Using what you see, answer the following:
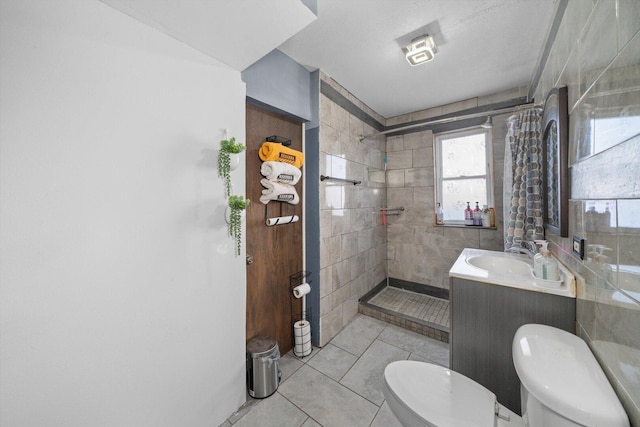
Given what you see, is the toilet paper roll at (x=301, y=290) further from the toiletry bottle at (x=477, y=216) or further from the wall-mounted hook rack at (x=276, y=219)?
the toiletry bottle at (x=477, y=216)

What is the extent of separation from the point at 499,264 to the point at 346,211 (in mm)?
1359

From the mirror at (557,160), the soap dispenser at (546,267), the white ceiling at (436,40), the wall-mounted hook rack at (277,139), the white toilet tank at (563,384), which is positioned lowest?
the white toilet tank at (563,384)

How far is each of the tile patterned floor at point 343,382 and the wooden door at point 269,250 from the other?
1.20 feet

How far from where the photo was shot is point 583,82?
3.24 feet

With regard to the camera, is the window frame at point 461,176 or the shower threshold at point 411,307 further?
the window frame at point 461,176

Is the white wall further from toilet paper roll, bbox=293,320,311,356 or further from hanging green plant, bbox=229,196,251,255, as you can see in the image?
toilet paper roll, bbox=293,320,311,356

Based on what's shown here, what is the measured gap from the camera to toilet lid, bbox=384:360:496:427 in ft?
2.93

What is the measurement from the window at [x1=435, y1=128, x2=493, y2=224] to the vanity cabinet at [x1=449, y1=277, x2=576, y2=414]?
5.74 feet

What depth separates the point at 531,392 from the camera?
68cm

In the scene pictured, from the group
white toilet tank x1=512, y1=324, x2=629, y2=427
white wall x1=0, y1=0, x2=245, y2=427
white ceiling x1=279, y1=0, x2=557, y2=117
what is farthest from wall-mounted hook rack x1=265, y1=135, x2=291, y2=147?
white toilet tank x1=512, y1=324, x2=629, y2=427

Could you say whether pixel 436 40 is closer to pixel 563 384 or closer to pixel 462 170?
pixel 462 170

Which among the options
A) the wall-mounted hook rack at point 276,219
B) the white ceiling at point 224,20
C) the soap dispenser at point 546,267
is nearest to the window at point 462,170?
the soap dispenser at point 546,267

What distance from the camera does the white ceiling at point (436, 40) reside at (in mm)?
1434

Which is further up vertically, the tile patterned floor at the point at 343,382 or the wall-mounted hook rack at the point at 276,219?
the wall-mounted hook rack at the point at 276,219
